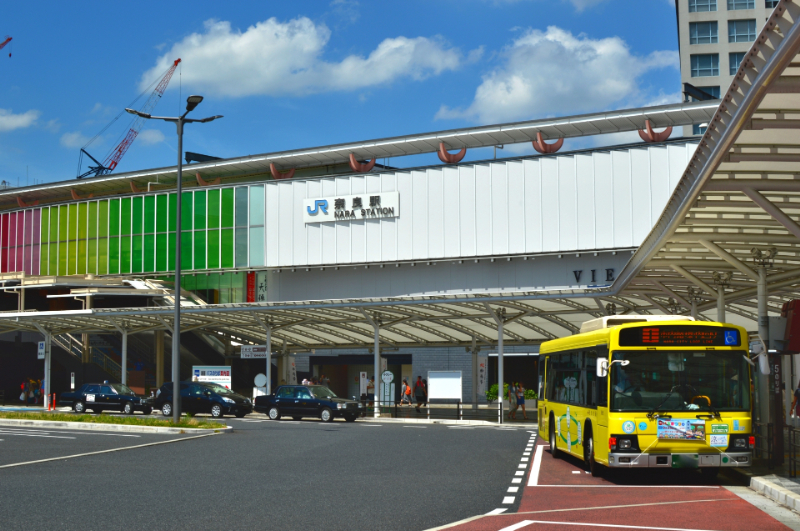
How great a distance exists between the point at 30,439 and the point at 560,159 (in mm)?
27863

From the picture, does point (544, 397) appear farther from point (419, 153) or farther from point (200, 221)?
point (200, 221)

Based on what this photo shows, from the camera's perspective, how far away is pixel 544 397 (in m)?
20.5

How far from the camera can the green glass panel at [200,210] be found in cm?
5119

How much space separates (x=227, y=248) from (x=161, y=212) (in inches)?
220

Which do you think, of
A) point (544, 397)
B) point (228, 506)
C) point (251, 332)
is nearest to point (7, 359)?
point (251, 332)

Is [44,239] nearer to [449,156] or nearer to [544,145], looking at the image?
[449,156]

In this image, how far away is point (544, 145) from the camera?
153 ft

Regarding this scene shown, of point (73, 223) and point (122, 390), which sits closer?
point (122, 390)

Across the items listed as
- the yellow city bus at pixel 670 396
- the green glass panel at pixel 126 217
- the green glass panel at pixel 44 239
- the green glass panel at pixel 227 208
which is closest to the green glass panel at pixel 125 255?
the green glass panel at pixel 126 217

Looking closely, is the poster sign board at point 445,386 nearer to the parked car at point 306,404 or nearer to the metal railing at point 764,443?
the parked car at point 306,404

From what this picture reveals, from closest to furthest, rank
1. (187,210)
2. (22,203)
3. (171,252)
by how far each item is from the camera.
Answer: (187,210) < (171,252) < (22,203)

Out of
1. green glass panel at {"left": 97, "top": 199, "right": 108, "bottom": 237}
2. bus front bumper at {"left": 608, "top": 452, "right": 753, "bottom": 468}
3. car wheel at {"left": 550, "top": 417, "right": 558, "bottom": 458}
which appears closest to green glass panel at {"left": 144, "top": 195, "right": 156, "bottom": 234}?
green glass panel at {"left": 97, "top": 199, "right": 108, "bottom": 237}

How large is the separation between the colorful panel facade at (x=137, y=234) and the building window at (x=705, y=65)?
38259 millimetres

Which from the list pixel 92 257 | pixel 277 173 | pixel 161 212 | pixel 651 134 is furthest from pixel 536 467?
pixel 92 257
